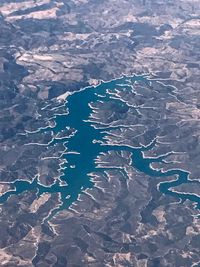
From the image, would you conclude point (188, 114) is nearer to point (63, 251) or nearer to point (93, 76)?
point (93, 76)

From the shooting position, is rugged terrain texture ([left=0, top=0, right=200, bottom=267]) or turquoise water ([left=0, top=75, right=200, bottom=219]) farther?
turquoise water ([left=0, top=75, right=200, bottom=219])

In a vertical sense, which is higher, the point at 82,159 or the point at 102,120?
the point at 82,159

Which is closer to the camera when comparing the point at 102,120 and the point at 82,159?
the point at 82,159

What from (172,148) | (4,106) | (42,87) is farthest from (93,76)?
(172,148)
